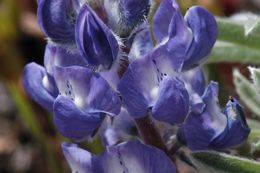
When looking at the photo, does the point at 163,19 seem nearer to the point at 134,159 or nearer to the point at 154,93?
the point at 154,93

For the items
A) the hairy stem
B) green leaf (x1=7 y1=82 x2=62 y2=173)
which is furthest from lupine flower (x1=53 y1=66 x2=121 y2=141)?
green leaf (x1=7 y1=82 x2=62 y2=173)

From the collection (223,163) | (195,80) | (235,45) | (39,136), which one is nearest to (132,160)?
(223,163)

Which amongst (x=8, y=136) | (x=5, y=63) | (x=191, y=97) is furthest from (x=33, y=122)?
(x=191, y=97)

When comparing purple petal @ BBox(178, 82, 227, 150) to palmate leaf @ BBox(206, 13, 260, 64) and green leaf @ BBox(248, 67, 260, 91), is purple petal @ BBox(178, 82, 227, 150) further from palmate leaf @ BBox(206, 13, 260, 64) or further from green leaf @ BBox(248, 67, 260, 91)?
palmate leaf @ BBox(206, 13, 260, 64)

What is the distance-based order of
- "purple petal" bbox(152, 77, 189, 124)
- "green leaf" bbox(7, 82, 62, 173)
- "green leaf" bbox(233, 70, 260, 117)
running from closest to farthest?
"purple petal" bbox(152, 77, 189, 124) → "green leaf" bbox(233, 70, 260, 117) → "green leaf" bbox(7, 82, 62, 173)

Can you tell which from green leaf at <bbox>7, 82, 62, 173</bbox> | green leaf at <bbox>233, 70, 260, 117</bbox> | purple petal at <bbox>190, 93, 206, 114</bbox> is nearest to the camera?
purple petal at <bbox>190, 93, 206, 114</bbox>

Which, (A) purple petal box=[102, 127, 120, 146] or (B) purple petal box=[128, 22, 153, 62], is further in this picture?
(A) purple petal box=[102, 127, 120, 146]
